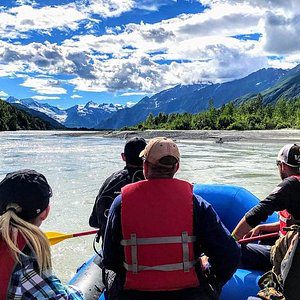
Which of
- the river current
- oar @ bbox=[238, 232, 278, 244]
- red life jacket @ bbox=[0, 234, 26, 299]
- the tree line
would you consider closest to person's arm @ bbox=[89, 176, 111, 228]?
oar @ bbox=[238, 232, 278, 244]

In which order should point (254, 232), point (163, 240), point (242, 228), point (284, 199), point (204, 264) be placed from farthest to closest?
point (254, 232), point (242, 228), point (284, 199), point (204, 264), point (163, 240)

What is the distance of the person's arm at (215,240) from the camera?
2.25m

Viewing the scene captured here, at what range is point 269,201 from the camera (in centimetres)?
288

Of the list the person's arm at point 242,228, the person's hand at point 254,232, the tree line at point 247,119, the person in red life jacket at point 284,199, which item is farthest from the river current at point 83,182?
the tree line at point 247,119

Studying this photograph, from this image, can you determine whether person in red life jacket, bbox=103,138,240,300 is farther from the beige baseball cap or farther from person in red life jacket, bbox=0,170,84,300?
person in red life jacket, bbox=0,170,84,300

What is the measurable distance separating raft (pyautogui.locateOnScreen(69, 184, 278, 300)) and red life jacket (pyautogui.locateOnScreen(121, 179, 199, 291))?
3.82 feet

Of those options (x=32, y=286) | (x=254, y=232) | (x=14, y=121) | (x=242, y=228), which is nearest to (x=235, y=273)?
(x=254, y=232)

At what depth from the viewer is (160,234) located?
223 centimetres

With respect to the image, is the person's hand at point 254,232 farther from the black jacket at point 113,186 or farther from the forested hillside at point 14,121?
the forested hillside at point 14,121

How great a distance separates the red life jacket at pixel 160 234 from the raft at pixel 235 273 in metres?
1.17

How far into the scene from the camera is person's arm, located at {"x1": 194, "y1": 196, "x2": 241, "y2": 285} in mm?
2248

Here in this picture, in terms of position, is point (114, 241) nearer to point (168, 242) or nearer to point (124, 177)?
point (168, 242)

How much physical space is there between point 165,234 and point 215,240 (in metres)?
0.26

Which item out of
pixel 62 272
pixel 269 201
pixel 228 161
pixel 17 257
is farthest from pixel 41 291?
pixel 228 161
